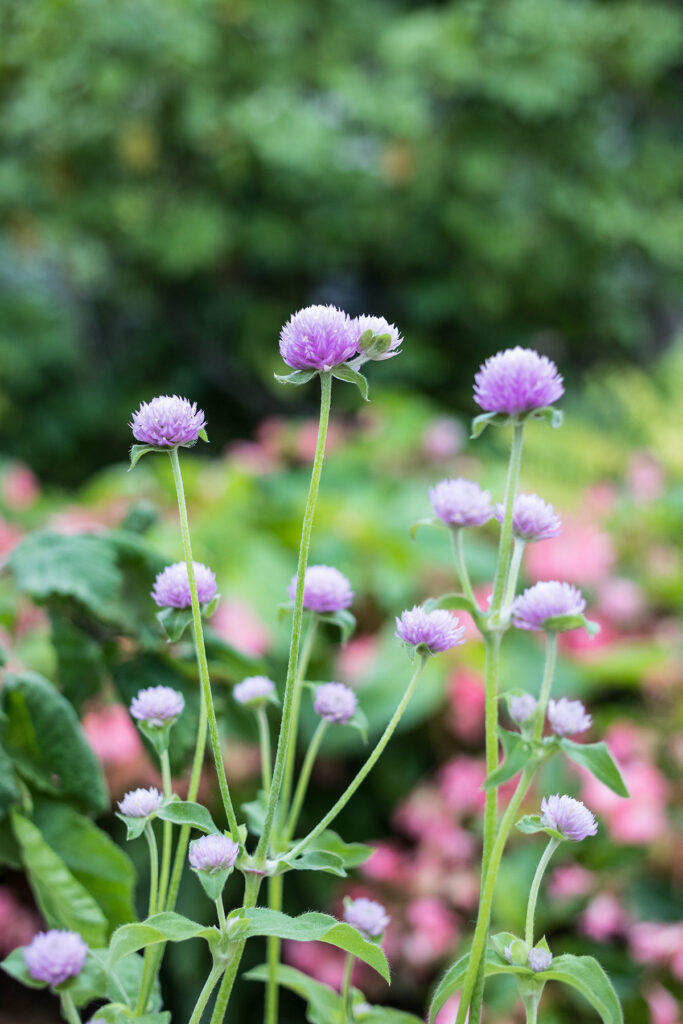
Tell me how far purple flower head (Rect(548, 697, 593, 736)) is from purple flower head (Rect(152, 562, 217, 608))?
13 centimetres

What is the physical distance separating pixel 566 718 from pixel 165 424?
17 cm

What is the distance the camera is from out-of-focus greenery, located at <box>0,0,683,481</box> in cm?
337

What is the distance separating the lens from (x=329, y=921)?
0.30m

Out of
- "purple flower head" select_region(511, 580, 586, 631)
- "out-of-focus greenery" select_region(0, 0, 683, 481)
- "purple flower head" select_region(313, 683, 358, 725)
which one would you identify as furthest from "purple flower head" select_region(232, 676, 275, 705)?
"out-of-focus greenery" select_region(0, 0, 683, 481)

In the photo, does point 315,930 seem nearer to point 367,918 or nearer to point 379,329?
point 367,918

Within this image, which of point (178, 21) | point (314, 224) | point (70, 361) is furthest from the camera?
point (70, 361)

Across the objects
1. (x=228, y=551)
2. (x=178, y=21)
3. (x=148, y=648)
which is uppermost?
(x=178, y=21)

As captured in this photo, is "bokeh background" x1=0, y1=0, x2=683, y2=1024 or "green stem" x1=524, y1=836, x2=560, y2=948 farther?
"bokeh background" x1=0, y1=0, x2=683, y2=1024

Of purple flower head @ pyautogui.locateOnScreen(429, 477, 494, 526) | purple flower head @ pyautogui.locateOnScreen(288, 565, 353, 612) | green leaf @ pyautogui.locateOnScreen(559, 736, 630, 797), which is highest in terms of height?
purple flower head @ pyautogui.locateOnScreen(288, 565, 353, 612)

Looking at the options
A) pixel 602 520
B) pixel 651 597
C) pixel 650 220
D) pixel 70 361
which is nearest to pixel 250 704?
pixel 651 597

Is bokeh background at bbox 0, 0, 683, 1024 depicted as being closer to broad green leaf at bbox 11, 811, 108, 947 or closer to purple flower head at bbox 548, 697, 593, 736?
broad green leaf at bbox 11, 811, 108, 947

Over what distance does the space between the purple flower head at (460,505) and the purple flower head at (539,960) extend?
5.7 inches

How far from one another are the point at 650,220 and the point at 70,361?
271 centimetres

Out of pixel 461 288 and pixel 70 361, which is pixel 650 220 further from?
pixel 70 361
